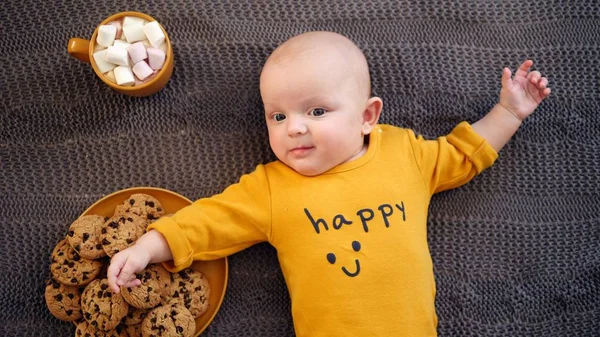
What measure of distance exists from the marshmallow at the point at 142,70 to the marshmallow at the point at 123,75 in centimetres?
1

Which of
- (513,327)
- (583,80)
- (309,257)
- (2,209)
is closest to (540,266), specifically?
(513,327)

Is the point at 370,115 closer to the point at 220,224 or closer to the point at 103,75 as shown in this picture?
the point at 220,224

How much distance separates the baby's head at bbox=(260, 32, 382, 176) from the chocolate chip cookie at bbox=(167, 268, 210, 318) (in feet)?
1.08

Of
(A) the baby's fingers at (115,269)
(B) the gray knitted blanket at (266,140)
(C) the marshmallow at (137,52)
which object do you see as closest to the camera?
(A) the baby's fingers at (115,269)

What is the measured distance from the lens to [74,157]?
47.4 inches

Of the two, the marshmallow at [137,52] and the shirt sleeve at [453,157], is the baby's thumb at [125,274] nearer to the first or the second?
the marshmallow at [137,52]

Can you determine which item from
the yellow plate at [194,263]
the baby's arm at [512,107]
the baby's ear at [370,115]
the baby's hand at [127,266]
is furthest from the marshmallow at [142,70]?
the baby's arm at [512,107]

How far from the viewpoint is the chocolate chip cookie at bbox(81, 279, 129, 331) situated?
1030 millimetres

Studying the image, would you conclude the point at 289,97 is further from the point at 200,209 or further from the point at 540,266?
the point at 540,266

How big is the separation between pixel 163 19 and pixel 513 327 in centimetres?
108

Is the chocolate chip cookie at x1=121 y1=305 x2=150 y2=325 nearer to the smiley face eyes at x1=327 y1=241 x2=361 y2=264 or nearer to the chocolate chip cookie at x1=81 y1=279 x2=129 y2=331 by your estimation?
the chocolate chip cookie at x1=81 y1=279 x2=129 y2=331

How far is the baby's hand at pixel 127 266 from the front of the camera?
97 cm

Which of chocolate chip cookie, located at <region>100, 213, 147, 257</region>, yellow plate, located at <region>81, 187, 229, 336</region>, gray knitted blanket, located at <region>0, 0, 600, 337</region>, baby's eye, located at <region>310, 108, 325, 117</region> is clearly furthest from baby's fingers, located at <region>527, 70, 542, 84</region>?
chocolate chip cookie, located at <region>100, 213, 147, 257</region>

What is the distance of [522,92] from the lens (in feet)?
3.71
